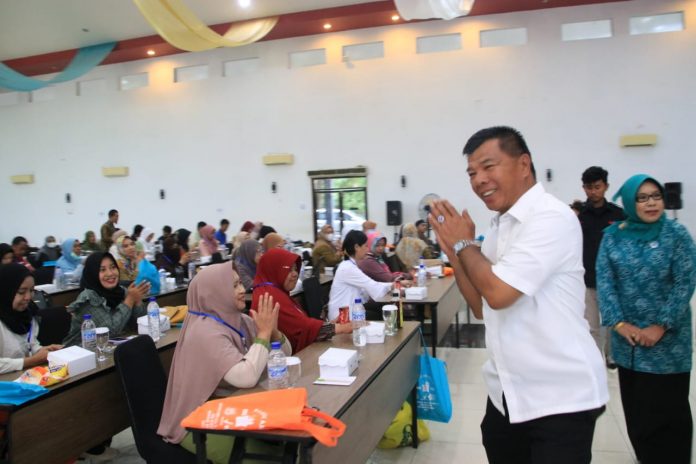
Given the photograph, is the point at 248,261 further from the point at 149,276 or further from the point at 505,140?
the point at 505,140

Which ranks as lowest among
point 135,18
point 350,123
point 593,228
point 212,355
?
point 212,355

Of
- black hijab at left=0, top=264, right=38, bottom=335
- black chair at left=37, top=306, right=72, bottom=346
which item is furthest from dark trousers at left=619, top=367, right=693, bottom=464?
black chair at left=37, top=306, right=72, bottom=346

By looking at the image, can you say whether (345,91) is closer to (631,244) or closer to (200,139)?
(200,139)

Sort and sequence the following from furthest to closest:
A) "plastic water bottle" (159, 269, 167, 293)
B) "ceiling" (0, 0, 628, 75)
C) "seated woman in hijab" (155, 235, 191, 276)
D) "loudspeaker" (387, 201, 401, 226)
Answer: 1. "loudspeaker" (387, 201, 401, 226)
2. "ceiling" (0, 0, 628, 75)
3. "seated woman in hijab" (155, 235, 191, 276)
4. "plastic water bottle" (159, 269, 167, 293)

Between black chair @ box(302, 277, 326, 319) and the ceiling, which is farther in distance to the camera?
the ceiling

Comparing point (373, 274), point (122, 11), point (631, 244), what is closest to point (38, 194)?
point (122, 11)

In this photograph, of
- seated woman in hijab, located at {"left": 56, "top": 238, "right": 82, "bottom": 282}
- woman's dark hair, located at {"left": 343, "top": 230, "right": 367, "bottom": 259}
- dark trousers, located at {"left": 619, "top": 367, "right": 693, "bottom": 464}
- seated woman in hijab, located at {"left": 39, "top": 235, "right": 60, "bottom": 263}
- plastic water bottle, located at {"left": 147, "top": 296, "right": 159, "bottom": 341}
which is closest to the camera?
dark trousers, located at {"left": 619, "top": 367, "right": 693, "bottom": 464}

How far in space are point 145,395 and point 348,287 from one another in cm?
228

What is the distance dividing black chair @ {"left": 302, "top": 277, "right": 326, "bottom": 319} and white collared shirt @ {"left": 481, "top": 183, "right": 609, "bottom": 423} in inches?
116

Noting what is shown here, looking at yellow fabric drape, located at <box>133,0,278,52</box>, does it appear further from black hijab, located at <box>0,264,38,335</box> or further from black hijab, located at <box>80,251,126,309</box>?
black hijab, located at <box>0,264,38,335</box>

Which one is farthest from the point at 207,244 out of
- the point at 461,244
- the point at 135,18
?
the point at 461,244

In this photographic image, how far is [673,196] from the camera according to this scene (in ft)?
32.8

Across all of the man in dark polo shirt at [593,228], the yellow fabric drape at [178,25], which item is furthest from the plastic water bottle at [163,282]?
the man in dark polo shirt at [593,228]

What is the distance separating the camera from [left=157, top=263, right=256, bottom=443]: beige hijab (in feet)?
6.64
